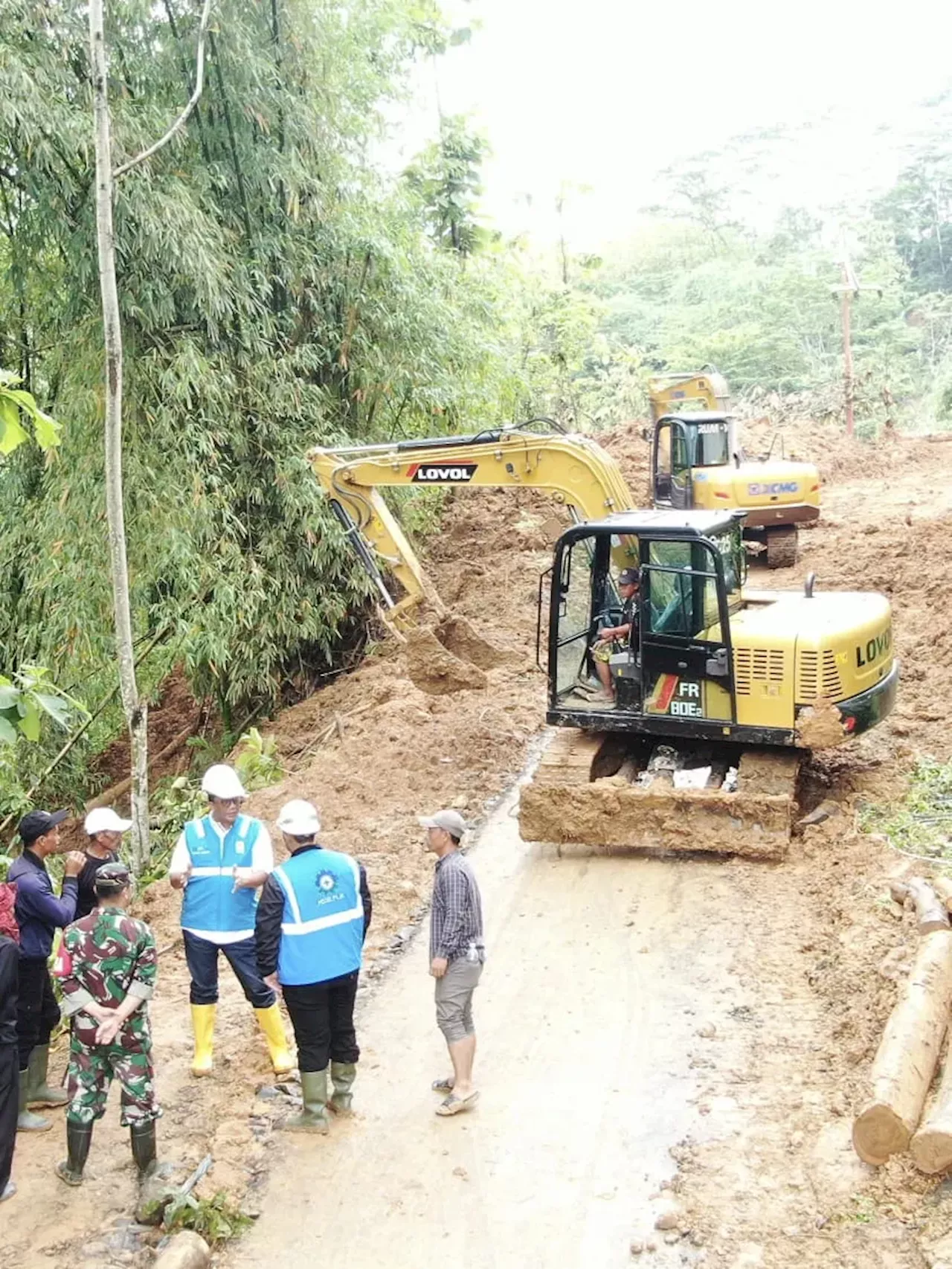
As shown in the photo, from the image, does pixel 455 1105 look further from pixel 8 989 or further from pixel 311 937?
pixel 8 989

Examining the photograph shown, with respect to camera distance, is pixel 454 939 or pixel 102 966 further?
pixel 454 939

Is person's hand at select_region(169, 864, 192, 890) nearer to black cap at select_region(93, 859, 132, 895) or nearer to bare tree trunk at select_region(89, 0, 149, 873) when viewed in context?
black cap at select_region(93, 859, 132, 895)

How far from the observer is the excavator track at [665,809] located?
8.10 meters

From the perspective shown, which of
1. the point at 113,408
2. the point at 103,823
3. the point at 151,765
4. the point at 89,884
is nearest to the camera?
the point at 103,823

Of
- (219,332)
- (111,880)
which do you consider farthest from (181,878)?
(219,332)

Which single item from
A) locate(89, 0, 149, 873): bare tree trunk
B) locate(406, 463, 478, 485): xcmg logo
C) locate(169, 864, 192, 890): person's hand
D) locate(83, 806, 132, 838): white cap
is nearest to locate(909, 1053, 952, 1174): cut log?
locate(169, 864, 192, 890): person's hand

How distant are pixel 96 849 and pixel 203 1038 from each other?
1.17 meters

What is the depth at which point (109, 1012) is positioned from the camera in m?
4.97

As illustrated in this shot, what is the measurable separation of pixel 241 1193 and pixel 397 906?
2.95 meters

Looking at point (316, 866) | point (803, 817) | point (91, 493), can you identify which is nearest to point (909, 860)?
A: point (803, 817)

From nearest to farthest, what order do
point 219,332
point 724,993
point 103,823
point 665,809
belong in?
point 103,823 < point 724,993 < point 665,809 < point 219,332

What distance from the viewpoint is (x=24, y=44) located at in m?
10.6

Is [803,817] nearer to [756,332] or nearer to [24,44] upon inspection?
[24,44]

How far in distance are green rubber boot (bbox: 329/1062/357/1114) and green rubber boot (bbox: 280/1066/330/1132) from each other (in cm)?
13
